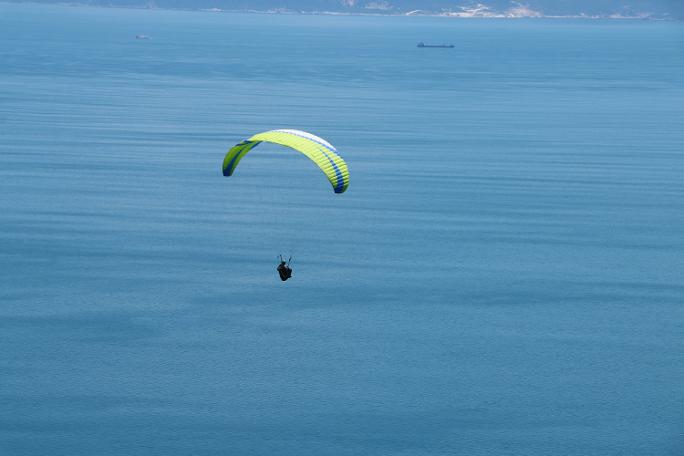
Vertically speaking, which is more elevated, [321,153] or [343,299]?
[321,153]

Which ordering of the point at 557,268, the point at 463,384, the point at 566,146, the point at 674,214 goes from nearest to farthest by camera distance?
the point at 463,384 → the point at 557,268 → the point at 674,214 → the point at 566,146

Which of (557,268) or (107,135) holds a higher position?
(107,135)

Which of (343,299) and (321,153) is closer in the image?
(321,153)

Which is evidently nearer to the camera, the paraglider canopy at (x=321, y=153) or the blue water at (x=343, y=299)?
the blue water at (x=343, y=299)

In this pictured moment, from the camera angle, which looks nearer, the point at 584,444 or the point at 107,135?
the point at 584,444

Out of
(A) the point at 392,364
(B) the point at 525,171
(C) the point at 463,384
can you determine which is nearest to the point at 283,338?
(A) the point at 392,364

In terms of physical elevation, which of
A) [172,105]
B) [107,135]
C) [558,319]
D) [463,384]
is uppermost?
[172,105]

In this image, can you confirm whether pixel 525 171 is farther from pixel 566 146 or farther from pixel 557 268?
pixel 557 268

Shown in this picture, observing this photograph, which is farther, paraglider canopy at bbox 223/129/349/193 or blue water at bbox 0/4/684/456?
paraglider canopy at bbox 223/129/349/193
